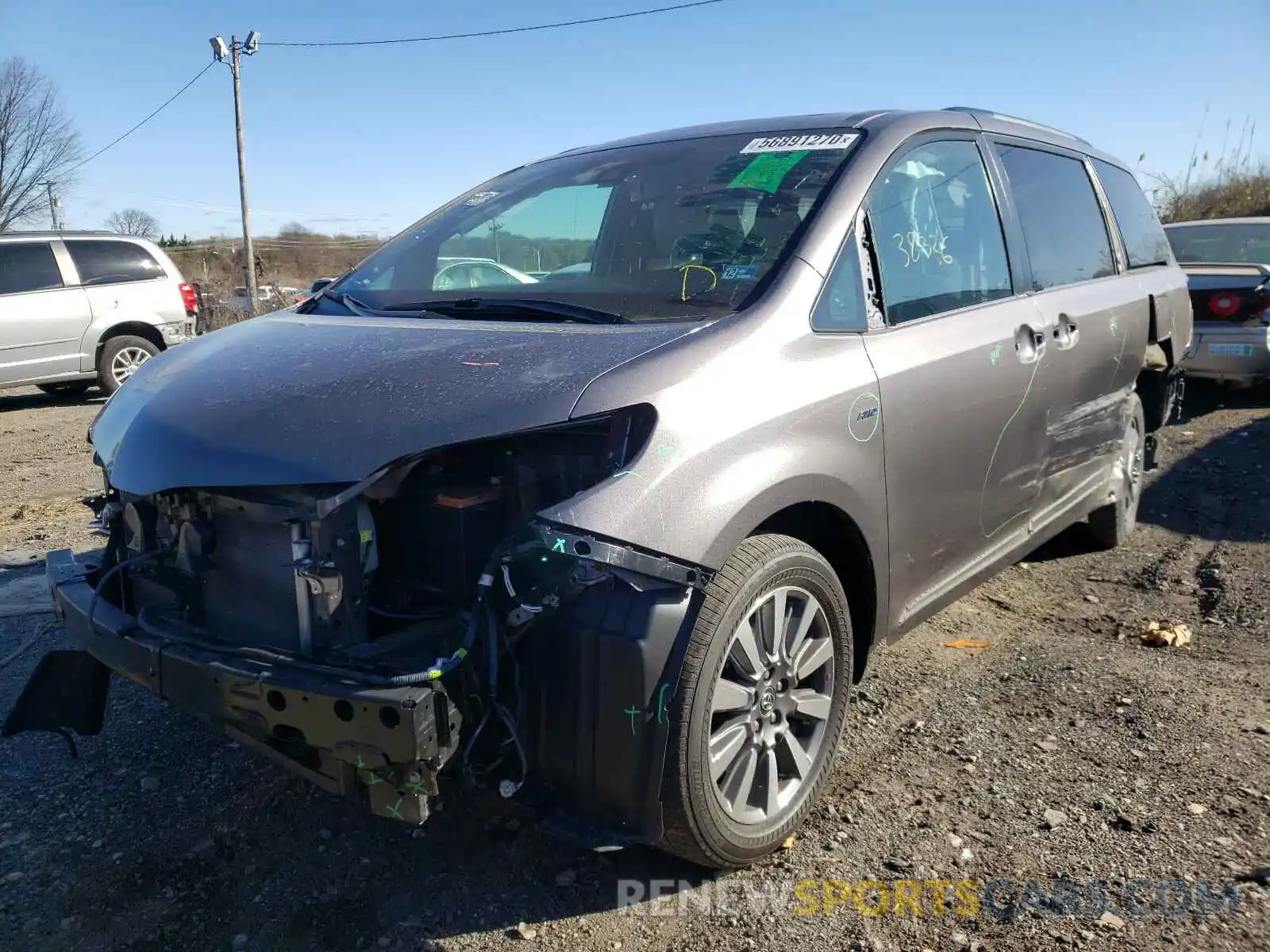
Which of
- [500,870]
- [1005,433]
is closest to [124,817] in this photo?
[500,870]

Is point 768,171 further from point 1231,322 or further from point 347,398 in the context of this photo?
point 1231,322

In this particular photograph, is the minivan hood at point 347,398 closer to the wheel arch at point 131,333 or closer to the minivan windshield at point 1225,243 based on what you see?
the minivan windshield at point 1225,243

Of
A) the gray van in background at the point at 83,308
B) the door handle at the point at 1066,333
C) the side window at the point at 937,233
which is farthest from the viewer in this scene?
the gray van in background at the point at 83,308

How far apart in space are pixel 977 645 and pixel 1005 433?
1039 millimetres

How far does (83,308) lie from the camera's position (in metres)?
10.4

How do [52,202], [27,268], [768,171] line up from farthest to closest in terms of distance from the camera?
[52,202] → [27,268] → [768,171]

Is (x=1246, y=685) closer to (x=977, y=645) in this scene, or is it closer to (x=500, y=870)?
(x=977, y=645)

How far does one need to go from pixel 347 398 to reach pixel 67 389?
11237 mm

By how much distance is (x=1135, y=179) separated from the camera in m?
5.33

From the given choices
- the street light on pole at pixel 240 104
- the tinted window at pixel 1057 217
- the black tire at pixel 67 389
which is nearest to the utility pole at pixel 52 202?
the street light on pole at pixel 240 104

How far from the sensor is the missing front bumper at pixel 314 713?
195 centimetres

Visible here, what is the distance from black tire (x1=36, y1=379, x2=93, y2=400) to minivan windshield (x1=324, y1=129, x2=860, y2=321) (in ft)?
29.4

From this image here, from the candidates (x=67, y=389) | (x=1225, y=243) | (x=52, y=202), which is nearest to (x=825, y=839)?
(x=1225, y=243)

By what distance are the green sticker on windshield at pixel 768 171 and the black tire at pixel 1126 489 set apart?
103 inches
